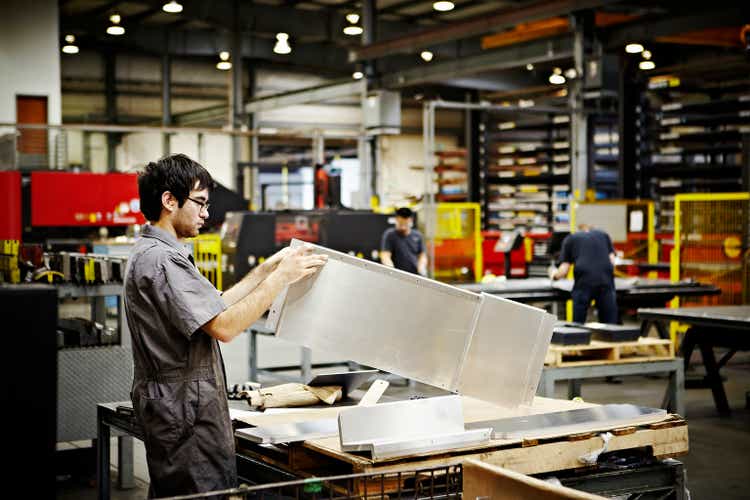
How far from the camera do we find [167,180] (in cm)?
274

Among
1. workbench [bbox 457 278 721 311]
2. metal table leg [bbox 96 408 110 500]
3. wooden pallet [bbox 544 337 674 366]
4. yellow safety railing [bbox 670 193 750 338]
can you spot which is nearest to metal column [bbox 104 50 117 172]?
yellow safety railing [bbox 670 193 750 338]

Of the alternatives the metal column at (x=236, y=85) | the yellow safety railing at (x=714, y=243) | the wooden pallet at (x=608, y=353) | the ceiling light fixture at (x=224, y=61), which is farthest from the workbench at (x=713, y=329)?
the ceiling light fixture at (x=224, y=61)

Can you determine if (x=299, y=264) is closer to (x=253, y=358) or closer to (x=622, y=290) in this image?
(x=253, y=358)

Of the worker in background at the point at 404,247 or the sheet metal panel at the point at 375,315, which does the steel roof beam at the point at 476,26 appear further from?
the sheet metal panel at the point at 375,315

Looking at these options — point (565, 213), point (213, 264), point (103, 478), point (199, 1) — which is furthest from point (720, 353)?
point (199, 1)

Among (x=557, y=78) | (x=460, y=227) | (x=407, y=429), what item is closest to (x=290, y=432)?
(x=407, y=429)

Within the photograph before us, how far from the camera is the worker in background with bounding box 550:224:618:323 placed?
28.9ft

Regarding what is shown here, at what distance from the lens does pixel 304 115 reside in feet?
79.9

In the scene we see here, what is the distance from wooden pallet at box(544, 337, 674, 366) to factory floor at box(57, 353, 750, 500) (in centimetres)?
72

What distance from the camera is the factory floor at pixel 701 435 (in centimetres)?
552

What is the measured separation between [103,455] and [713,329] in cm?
535

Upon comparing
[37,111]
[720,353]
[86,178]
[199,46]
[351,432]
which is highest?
[199,46]

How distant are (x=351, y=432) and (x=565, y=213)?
44.5 ft

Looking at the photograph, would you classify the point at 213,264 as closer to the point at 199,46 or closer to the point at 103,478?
the point at 199,46
